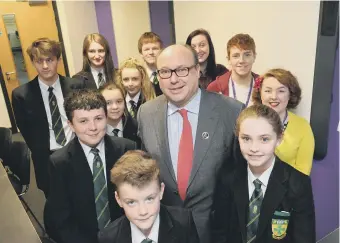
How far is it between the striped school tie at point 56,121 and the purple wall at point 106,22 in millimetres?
3116

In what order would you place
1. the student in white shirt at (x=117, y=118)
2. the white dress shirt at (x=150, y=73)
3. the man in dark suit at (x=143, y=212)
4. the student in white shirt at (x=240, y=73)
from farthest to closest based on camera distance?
the white dress shirt at (x=150, y=73)
the student in white shirt at (x=240, y=73)
the student in white shirt at (x=117, y=118)
the man in dark suit at (x=143, y=212)

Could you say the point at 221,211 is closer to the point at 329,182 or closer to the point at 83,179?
the point at 83,179

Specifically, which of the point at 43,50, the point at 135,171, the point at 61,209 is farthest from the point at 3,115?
the point at 135,171

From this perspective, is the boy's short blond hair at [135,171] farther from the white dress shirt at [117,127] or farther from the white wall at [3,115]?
the white wall at [3,115]

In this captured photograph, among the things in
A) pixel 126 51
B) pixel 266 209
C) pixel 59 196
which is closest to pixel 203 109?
pixel 266 209

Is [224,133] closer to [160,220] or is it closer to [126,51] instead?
[160,220]

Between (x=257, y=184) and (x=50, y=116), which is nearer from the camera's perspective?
(x=257, y=184)

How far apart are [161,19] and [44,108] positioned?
2.21 metres

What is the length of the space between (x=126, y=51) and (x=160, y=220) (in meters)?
4.13

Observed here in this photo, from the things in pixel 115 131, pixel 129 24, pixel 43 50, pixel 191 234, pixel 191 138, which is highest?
pixel 129 24

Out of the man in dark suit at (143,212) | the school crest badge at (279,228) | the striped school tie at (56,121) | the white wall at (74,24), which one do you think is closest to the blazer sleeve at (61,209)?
the man in dark suit at (143,212)

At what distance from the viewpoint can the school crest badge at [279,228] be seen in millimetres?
1516

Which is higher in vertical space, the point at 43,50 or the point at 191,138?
the point at 43,50

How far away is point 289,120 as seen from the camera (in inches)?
81.1
